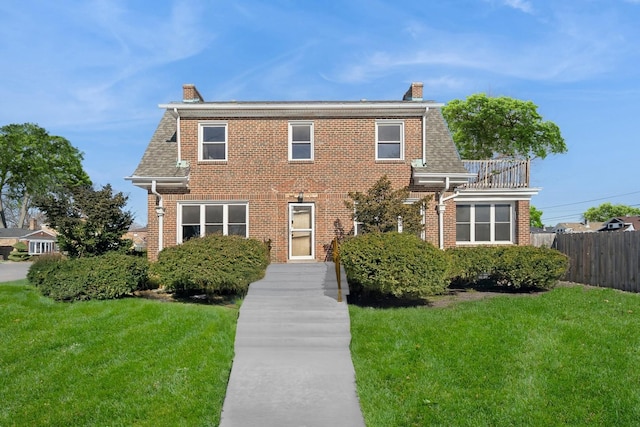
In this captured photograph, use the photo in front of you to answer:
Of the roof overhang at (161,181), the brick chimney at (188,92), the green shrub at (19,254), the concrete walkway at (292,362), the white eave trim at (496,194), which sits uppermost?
the brick chimney at (188,92)

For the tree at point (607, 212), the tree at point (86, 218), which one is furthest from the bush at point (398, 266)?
the tree at point (607, 212)

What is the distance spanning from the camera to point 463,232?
54.6 ft

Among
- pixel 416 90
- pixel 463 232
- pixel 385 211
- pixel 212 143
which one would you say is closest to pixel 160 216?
pixel 212 143

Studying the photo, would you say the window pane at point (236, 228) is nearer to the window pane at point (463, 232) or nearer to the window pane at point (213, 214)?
the window pane at point (213, 214)

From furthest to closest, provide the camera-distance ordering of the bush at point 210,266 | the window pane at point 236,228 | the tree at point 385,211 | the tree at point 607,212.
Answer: the tree at point 607,212 < the window pane at point 236,228 < the tree at point 385,211 < the bush at point 210,266

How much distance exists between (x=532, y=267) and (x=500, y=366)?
6204 millimetres

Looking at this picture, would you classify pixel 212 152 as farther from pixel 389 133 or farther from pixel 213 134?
pixel 389 133

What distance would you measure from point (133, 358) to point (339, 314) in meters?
3.71

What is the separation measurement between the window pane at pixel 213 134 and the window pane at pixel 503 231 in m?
10.7

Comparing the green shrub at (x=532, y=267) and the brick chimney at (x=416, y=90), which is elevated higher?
the brick chimney at (x=416, y=90)

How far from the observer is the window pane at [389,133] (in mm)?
14695

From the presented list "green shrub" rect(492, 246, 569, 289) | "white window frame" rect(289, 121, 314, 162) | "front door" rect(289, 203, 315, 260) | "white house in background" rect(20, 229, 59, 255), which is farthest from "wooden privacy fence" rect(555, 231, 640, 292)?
"white house in background" rect(20, 229, 59, 255)

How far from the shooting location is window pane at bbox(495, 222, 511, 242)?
16656 millimetres

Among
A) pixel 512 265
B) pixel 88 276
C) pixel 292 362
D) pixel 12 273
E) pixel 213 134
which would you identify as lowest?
pixel 12 273
